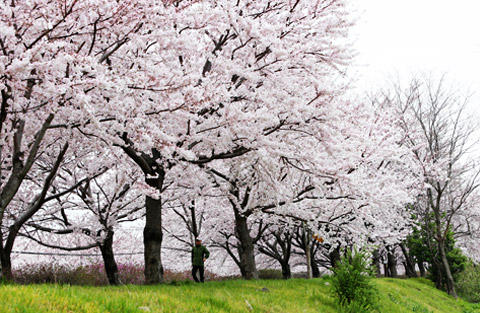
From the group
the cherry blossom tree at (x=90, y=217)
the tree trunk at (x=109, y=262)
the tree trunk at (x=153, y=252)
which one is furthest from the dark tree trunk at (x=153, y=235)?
the tree trunk at (x=109, y=262)

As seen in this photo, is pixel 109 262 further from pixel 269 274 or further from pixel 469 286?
pixel 469 286

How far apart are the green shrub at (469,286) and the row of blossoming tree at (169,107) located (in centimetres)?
1303

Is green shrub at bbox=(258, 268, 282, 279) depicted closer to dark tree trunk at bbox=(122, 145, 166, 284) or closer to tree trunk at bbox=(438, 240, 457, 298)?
tree trunk at bbox=(438, 240, 457, 298)

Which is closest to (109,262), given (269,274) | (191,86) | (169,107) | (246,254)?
(246,254)

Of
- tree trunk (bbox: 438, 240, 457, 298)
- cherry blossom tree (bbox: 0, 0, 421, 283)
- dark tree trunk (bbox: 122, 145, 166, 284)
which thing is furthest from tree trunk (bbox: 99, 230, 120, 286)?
tree trunk (bbox: 438, 240, 457, 298)

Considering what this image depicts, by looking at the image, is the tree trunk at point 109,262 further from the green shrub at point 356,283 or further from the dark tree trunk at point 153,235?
the green shrub at point 356,283

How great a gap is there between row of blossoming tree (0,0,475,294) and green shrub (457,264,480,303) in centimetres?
1303

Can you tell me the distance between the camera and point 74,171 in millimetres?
11109

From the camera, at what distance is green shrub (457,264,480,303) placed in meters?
20.9

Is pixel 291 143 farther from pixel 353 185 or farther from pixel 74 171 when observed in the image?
pixel 74 171

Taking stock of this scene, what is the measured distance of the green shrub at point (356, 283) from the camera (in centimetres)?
715

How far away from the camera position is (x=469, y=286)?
22.1 meters

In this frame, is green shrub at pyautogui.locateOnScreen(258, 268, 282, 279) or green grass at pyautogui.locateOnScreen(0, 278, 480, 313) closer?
green grass at pyautogui.locateOnScreen(0, 278, 480, 313)

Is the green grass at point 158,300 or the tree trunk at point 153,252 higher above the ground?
the tree trunk at point 153,252
